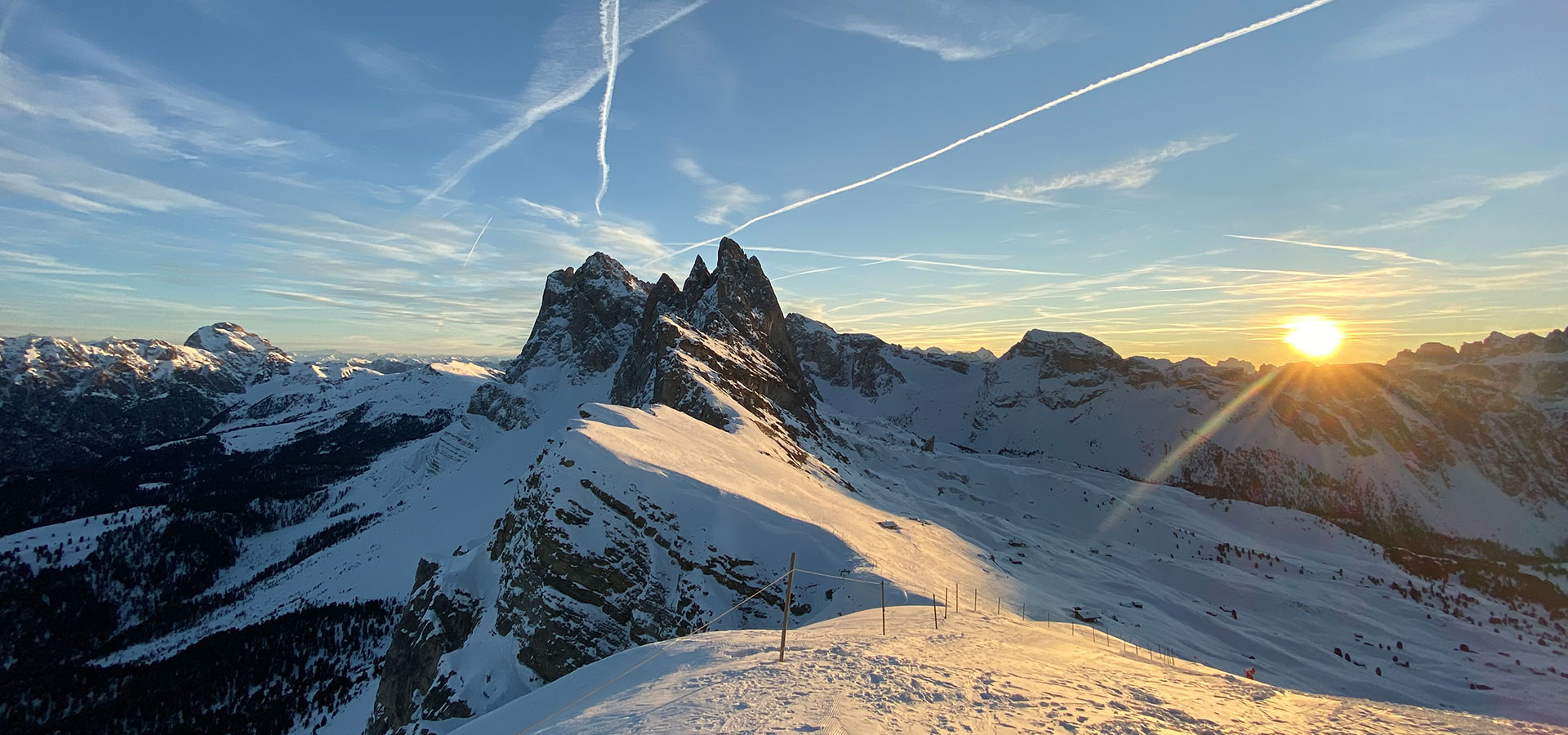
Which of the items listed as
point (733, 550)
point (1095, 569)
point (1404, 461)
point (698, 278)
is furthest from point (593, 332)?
point (1404, 461)

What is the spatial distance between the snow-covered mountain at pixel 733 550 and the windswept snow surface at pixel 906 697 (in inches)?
73.2

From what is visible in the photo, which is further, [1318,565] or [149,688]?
[149,688]

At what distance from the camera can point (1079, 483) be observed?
388 ft

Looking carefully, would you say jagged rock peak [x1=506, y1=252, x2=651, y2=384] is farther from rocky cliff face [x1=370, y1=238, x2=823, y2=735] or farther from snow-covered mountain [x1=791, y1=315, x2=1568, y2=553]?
snow-covered mountain [x1=791, y1=315, x2=1568, y2=553]

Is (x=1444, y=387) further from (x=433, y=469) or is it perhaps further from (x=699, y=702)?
(x=433, y=469)

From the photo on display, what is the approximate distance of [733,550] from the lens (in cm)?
3641

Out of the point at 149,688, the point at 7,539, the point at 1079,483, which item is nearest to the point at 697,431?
the point at 1079,483

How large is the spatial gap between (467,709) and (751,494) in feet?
68.9

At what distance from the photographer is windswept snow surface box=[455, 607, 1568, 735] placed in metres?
11.7

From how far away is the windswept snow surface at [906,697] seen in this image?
1166cm

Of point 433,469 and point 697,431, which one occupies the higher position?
point 697,431

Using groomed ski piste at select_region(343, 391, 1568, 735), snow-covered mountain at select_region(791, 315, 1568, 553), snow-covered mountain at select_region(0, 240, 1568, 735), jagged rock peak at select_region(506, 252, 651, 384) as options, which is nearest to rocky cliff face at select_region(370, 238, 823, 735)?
snow-covered mountain at select_region(0, 240, 1568, 735)

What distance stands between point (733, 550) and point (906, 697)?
24231 mm

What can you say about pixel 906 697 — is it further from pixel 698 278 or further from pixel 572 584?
pixel 698 278
